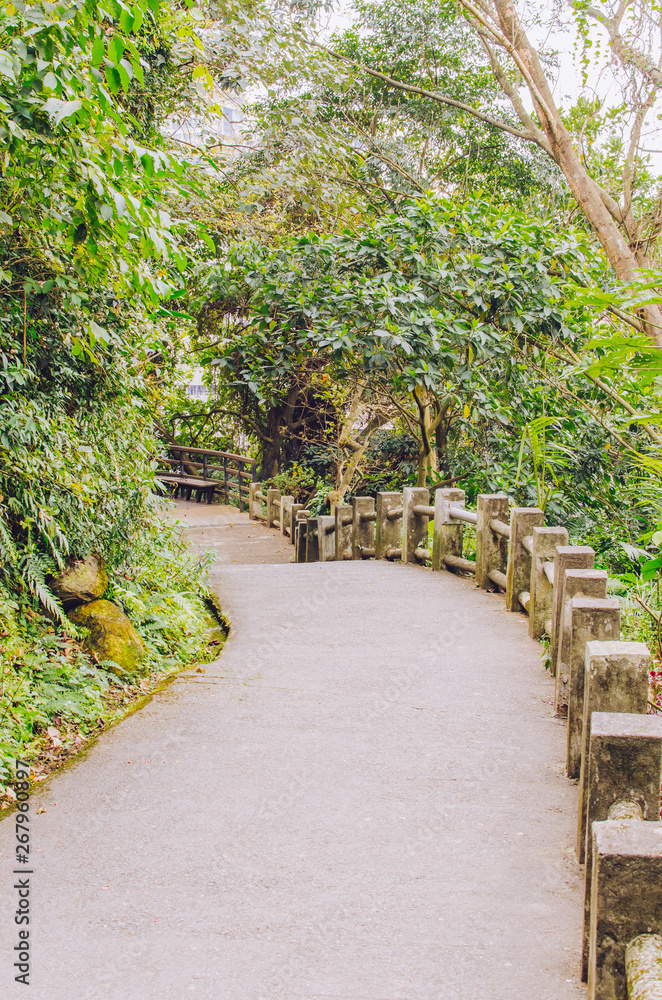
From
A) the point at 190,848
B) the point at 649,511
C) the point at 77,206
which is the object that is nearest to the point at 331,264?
the point at 649,511

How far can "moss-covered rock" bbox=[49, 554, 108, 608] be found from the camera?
17.4 ft

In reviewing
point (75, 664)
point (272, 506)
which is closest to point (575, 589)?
point (75, 664)

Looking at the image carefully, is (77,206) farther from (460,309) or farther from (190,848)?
(460,309)

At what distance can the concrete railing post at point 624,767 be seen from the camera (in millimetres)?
2396

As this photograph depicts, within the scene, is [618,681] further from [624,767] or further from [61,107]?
[61,107]

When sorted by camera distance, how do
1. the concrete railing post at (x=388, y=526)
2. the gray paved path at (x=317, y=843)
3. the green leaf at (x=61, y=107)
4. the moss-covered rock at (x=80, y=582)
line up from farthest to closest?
the concrete railing post at (x=388, y=526) < the moss-covered rock at (x=80, y=582) < the green leaf at (x=61, y=107) < the gray paved path at (x=317, y=843)

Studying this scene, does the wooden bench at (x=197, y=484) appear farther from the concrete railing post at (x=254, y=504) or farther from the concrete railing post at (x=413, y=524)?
the concrete railing post at (x=413, y=524)

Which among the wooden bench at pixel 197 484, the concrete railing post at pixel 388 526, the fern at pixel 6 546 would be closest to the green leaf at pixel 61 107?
the fern at pixel 6 546

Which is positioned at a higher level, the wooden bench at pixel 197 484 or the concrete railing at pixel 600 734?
the wooden bench at pixel 197 484

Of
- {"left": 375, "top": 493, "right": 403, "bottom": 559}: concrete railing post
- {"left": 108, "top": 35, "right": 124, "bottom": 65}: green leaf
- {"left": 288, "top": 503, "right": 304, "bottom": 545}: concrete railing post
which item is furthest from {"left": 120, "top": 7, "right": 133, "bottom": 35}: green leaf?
{"left": 288, "top": 503, "right": 304, "bottom": 545}: concrete railing post

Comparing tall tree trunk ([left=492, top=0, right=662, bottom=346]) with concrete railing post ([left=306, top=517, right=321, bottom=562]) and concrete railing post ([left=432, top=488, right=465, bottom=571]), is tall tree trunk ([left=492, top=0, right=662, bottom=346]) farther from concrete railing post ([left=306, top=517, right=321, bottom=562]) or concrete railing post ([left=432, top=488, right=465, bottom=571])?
concrete railing post ([left=306, top=517, right=321, bottom=562])

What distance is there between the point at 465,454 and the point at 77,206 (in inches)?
363

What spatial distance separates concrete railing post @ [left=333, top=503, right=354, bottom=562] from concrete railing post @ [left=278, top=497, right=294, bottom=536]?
3558mm

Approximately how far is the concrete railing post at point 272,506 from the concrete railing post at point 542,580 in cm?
1108
